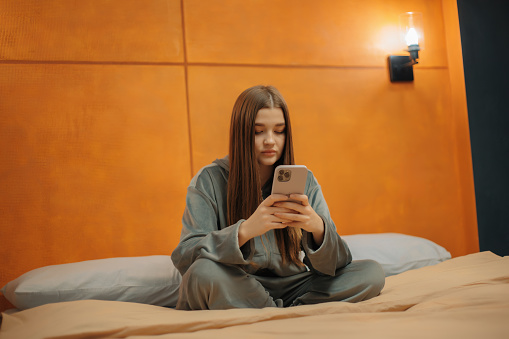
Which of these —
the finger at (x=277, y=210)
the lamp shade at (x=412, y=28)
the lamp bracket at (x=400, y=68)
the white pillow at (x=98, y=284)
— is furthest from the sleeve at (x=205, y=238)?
the lamp shade at (x=412, y=28)

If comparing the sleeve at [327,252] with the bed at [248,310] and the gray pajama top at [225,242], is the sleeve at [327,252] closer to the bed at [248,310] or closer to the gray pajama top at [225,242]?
the gray pajama top at [225,242]

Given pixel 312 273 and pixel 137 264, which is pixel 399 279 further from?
pixel 137 264

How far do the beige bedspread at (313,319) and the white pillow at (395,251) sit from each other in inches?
26.8

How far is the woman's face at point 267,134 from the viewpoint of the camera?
1.84 meters

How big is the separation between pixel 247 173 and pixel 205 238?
1.05ft

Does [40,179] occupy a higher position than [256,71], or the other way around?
[256,71]

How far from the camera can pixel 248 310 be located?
4.66 ft

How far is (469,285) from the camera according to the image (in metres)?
1.58

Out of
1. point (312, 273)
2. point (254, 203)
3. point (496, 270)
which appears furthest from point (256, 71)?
point (496, 270)

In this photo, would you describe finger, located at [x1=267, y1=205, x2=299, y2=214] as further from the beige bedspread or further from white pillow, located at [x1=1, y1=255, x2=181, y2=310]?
white pillow, located at [x1=1, y1=255, x2=181, y2=310]

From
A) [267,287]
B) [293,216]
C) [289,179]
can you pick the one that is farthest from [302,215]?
[267,287]

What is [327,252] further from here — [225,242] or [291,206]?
[225,242]

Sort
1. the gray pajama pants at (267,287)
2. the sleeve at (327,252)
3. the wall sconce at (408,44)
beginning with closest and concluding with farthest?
the gray pajama pants at (267,287), the sleeve at (327,252), the wall sconce at (408,44)

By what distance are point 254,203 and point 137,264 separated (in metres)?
0.66
